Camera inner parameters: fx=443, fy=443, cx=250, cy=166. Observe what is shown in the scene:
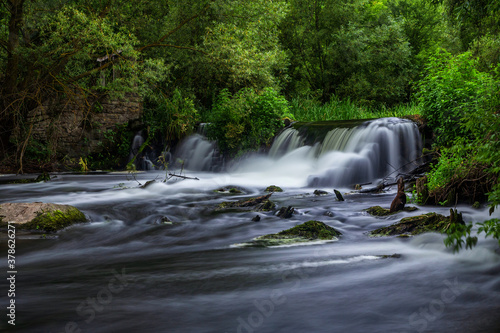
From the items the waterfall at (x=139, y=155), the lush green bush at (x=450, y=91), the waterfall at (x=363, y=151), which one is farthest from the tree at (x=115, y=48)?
the lush green bush at (x=450, y=91)

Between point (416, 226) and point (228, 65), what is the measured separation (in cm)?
1103

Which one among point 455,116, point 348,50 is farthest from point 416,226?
point 348,50

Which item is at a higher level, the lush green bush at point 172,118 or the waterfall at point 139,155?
the lush green bush at point 172,118

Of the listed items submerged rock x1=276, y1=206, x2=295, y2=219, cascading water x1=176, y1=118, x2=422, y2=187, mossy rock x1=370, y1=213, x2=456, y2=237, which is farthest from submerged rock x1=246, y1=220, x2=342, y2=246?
cascading water x1=176, y1=118, x2=422, y2=187

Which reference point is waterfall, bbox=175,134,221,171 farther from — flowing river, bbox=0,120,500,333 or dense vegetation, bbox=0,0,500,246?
flowing river, bbox=0,120,500,333

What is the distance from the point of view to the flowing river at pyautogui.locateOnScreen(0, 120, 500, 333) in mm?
3754

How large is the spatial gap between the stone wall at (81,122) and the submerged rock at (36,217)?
8996 mm

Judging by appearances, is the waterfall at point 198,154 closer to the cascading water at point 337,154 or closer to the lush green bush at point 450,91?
Answer: the cascading water at point 337,154

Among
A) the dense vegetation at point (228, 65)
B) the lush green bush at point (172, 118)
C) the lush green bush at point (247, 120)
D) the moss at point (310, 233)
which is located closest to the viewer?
the moss at point (310, 233)

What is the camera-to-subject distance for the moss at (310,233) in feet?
20.6

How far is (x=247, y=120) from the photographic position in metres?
15.6

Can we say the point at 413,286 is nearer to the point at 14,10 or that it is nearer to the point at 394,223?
the point at 394,223

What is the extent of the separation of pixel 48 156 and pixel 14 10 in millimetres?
5155

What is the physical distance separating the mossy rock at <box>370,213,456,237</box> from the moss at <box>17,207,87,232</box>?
4794 mm
